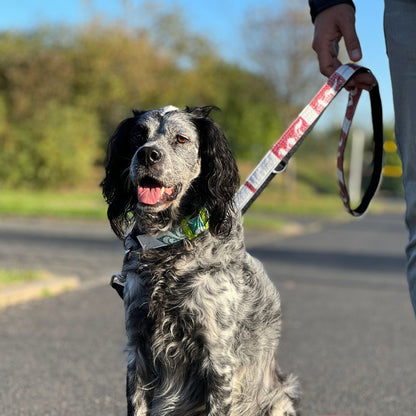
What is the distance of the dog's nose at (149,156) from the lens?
311cm

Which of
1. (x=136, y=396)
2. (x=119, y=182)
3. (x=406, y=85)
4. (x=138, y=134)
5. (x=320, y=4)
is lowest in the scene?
(x=136, y=396)

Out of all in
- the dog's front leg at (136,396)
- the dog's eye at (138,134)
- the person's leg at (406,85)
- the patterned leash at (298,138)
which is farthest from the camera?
the dog's eye at (138,134)

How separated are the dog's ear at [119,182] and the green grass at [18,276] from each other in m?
4.53

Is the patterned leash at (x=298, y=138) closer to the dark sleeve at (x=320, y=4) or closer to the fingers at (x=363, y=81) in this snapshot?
the fingers at (x=363, y=81)

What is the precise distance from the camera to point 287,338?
6.20m

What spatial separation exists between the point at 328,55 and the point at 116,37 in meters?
36.6

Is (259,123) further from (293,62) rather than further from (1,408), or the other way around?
(1,408)

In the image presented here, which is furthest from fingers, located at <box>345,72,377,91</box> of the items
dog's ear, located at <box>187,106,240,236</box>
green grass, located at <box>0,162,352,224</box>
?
green grass, located at <box>0,162,352,224</box>

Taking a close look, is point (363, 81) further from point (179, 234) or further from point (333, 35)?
point (179, 234)

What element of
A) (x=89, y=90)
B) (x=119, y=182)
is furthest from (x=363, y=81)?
(x=89, y=90)

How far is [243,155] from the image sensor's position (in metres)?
46.2

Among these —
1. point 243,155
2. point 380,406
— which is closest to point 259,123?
point 243,155

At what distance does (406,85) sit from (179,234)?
127cm

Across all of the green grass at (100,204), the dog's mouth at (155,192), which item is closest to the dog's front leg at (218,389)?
the dog's mouth at (155,192)
